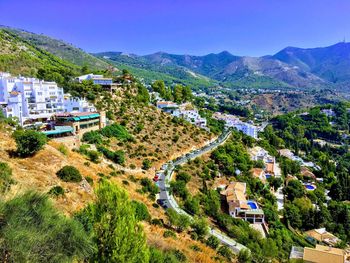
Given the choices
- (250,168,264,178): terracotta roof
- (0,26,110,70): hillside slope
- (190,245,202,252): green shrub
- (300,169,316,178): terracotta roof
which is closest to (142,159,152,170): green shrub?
(190,245,202,252): green shrub

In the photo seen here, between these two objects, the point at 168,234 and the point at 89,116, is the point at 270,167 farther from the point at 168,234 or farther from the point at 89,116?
the point at 168,234

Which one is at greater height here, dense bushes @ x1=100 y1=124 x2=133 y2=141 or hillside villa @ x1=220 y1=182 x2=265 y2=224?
dense bushes @ x1=100 y1=124 x2=133 y2=141

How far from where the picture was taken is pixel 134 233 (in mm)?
9055

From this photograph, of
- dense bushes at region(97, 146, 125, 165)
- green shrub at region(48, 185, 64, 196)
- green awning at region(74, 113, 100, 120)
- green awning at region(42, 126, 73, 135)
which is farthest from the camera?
green awning at region(74, 113, 100, 120)

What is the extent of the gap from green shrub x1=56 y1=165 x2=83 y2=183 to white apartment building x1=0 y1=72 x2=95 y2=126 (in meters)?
16.6

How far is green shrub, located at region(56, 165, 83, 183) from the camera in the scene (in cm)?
1848

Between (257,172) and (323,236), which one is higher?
(257,172)

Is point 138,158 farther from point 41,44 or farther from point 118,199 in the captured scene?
point 41,44

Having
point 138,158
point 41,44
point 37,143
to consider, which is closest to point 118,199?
point 37,143

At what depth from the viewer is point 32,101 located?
3672cm

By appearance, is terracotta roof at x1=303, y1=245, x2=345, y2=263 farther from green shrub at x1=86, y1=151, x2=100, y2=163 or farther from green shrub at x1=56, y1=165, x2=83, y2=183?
green shrub at x1=86, y1=151, x2=100, y2=163

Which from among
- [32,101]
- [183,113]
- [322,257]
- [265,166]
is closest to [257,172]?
[265,166]

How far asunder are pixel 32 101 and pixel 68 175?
22.7m

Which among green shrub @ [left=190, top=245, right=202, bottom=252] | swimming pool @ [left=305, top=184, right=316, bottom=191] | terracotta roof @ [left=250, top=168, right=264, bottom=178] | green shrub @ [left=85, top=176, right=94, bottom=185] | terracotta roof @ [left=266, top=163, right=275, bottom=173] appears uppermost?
green shrub @ [left=85, top=176, right=94, bottom=185]
